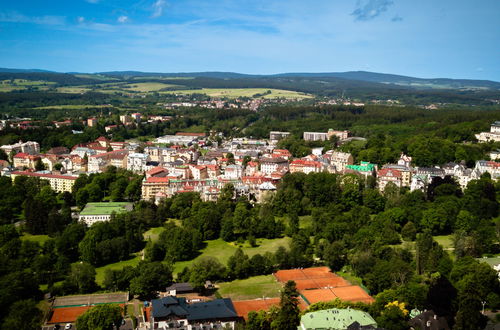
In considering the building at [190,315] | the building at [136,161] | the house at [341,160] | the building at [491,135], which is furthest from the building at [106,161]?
the building at [491,135]

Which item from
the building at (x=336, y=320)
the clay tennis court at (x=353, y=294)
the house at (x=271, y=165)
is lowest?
the clay tennis court at (x=353, y=294)

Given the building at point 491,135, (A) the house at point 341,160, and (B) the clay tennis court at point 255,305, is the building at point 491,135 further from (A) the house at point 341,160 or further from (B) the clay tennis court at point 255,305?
(B) the clay tennis court at point 255,305

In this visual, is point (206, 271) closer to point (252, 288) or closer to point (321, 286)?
point (252, 288)

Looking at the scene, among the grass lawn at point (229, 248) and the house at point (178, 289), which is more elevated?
the house at point (178, 289)

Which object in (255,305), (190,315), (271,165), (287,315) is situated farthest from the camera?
(271,165)

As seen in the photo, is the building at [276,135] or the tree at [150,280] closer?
the tree at [150,280]

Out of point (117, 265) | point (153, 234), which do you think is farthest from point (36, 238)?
point (153, 234)

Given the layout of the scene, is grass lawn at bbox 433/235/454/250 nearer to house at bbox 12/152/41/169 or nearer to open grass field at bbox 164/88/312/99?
house at bbox 12/152/41/169
